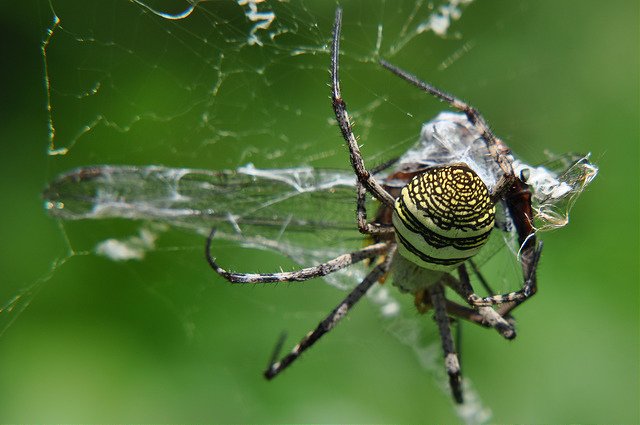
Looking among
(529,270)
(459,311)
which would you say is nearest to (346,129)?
(529,270)

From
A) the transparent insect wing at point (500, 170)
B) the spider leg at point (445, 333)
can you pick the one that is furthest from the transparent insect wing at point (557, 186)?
the spider leg at point (445, 333)

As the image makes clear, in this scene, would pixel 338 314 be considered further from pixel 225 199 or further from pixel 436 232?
pixel 436 232

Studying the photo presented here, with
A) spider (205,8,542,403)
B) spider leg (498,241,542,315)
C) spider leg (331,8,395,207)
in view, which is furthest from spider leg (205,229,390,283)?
spider leg (498,241,542,315)

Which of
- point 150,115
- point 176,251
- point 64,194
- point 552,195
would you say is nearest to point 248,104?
point 150,115

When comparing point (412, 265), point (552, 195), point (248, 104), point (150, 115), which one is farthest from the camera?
point (248, 104)

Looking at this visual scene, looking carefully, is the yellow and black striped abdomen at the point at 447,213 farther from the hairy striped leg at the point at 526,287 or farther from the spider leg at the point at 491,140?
the hairy striped leg at the point at 526,287

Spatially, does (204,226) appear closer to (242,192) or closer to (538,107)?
(242,192)

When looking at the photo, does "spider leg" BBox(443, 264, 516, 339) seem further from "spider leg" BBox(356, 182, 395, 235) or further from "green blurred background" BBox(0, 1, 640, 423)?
"green blurred background" BBox(0, 1, 640, 423)

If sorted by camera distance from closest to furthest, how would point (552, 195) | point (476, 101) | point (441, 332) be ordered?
point (552, 195), point (441, 332), point (476, 101)
